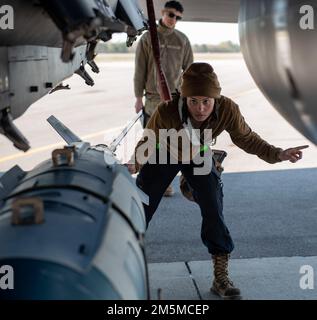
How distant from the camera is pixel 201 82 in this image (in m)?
2.83

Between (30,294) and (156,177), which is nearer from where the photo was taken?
(30,294)

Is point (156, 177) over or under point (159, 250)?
over

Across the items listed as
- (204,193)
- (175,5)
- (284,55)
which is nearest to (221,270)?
(204,193)

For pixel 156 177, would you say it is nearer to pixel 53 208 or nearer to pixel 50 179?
pixel 50 179

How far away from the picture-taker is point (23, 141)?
212cm

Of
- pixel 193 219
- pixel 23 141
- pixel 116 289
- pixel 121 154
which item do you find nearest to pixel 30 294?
pixel 116 289

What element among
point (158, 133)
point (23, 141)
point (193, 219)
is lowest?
point (193, 219)

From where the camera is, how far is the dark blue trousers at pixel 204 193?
10.3 ft

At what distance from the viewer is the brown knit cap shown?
283 centimetres

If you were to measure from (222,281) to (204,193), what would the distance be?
0.49 meters

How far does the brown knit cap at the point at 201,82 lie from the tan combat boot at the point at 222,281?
0.92 m

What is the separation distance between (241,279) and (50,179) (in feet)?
5.71

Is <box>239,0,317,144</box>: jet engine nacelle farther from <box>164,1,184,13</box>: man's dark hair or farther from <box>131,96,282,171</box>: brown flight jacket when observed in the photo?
<box>164,1,184,13</box>: man's dark hair

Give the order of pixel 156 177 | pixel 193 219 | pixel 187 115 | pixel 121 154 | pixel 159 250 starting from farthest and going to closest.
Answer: pixel 193 219 → pixel 159 250 → pixel 121 154 → pixel 156 177 → pixel 187 115
